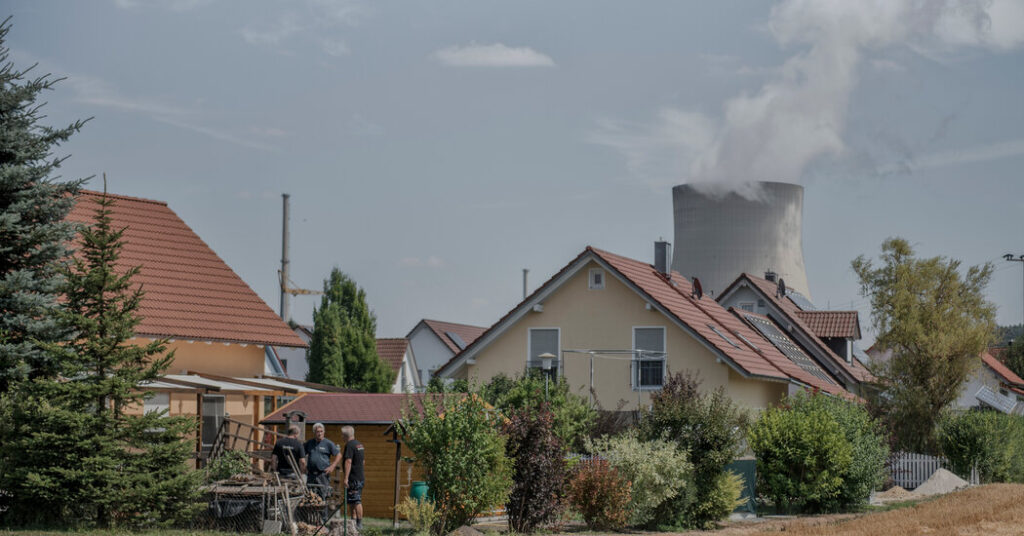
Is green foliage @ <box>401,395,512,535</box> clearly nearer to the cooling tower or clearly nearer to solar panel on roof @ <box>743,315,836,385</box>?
solar panel on roof @ <box>743,315,836,385</box>

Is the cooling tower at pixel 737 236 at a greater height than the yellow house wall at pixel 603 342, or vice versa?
the cooling tower at pixel 737 236

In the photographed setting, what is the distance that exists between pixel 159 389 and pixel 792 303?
37180 millimetres

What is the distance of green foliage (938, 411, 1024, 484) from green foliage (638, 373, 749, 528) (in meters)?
18.3

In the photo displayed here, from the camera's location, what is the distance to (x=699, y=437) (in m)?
24.0

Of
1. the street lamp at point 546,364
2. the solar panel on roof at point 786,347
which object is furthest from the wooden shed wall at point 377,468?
the solar panel on roof at point 786,347

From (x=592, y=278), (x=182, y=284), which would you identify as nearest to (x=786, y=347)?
(x=592, y=278)

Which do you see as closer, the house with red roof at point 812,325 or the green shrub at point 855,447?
the green shrub at point 855,447

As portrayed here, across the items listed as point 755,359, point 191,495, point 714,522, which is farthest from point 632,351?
point 191,495

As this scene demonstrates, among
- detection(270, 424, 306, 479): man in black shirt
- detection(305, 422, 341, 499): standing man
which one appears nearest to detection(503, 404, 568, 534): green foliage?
detection(305, 422, 341, 499): standing man

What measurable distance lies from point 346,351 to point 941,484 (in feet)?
87.5

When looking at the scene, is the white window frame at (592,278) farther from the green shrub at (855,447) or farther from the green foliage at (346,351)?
the green foliage at (346,351)

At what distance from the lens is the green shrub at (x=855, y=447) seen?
28484mm

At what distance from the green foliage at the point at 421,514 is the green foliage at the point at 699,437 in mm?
5998

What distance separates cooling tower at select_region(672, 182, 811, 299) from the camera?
A: 6556cm
